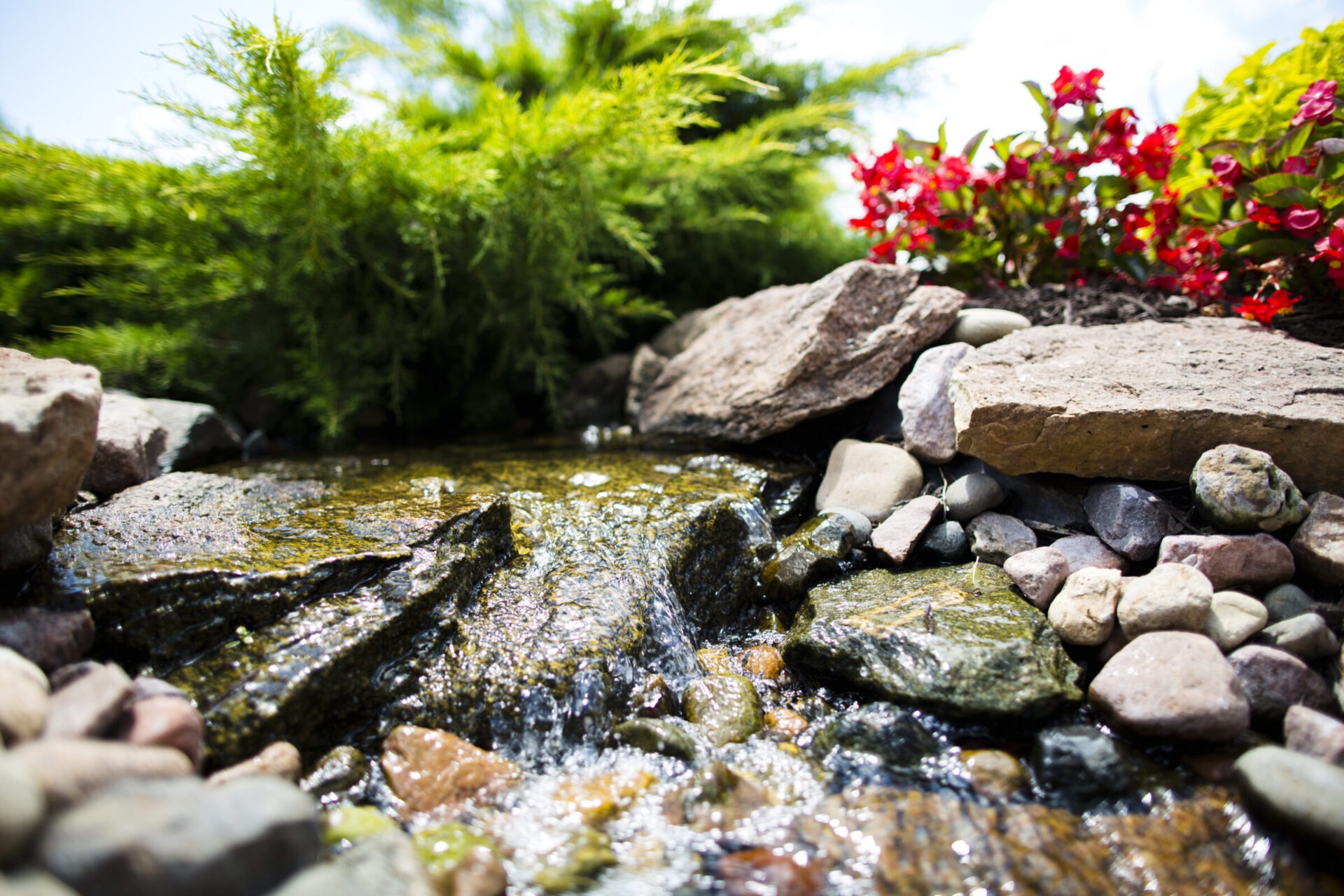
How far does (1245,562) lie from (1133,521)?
30 centimetres

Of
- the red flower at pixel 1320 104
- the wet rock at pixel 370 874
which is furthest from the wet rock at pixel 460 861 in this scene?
the red flower at pixel 1320 104

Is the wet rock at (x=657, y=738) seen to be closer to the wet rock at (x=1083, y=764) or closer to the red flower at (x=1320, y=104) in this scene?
the wet rock at (x=1083, y=764)

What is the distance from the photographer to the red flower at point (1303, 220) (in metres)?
2.52

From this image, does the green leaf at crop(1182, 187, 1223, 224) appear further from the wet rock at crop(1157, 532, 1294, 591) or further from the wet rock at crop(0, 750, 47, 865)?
the wet rock at crop(0, 750, 47, 865)

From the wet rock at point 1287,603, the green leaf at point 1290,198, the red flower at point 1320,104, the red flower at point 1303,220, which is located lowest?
the wet rock at point 1287,603

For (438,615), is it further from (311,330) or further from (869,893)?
(311,330)

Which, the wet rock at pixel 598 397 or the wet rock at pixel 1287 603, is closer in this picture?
the wet rock at pixel 1287 603

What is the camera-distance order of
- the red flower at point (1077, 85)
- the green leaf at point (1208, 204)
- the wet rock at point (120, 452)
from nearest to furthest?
the wet rock at point (120, 452) < the green leaf at point (1208, 204) < the red flower at point (1077, 85)

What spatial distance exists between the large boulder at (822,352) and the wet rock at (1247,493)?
1.22 metres

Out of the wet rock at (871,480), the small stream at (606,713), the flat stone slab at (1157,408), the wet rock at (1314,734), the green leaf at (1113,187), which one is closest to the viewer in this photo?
the small stream at (606,713)

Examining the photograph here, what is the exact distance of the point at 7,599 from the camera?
165 cm

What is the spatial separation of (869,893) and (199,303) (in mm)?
4398

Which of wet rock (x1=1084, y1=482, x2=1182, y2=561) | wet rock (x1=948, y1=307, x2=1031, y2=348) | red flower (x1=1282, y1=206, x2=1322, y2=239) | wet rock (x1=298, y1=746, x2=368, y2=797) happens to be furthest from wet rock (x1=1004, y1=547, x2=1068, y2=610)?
wet rock (x1=298, y1=746, x2=368, y2=797)

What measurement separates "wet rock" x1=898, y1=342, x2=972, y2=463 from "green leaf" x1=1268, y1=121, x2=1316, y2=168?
139 centimetres
